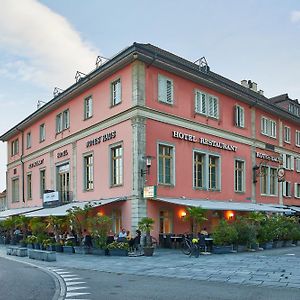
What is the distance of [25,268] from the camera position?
1833 cm

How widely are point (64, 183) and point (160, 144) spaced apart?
1150 cm

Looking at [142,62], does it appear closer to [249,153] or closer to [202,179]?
[202,179]

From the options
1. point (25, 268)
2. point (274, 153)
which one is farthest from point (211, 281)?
point (274, 153)

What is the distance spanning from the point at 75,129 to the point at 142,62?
913cm

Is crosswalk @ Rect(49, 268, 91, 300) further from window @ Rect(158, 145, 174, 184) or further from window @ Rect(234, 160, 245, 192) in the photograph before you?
window @ Rect(234, 160, 245, 192)

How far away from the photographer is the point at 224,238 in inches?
930

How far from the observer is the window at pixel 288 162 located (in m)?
41.3

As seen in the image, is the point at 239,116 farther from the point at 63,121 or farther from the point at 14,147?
the point at 14,147

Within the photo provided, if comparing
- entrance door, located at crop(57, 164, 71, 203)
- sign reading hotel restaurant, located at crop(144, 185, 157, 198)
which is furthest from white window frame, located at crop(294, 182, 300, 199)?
sign reading hotel restaurant, located at crop(144, 185, 157, 198)

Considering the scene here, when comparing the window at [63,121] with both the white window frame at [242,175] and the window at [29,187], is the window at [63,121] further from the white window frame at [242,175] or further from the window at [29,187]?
the white window frame at [242,175]

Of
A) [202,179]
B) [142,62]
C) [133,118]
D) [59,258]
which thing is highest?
[142,62]

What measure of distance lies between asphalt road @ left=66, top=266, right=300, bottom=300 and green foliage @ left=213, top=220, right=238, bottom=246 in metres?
9.74

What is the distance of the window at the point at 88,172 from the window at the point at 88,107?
292cm

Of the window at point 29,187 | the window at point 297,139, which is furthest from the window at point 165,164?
the window at point 297,139
